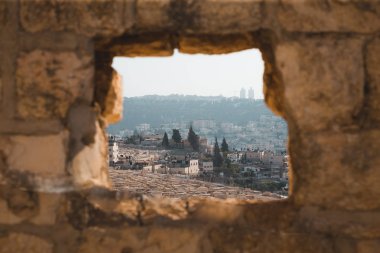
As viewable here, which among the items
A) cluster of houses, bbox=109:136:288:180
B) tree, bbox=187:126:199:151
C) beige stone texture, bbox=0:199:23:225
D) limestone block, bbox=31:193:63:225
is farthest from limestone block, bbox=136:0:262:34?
tree, bbox=187:126:199:151

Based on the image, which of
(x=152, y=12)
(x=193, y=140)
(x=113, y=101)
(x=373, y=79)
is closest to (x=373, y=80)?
(x=373, y=79)

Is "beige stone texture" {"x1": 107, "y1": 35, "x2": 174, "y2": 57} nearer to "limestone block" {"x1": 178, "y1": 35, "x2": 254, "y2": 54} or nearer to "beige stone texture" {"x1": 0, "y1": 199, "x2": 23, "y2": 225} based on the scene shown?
"limestone block" {"x1": 178, "y1": 35, "x2": 254, "y2": 54}

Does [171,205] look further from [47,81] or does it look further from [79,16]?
[79,16]

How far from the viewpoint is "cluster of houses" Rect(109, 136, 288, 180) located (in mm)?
29031

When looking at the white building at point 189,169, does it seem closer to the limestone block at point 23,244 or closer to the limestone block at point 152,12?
the limestone block at point 23,244

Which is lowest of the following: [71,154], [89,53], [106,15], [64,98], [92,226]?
[92,226]

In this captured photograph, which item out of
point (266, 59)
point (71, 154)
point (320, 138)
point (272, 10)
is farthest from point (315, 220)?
point (71, 154)

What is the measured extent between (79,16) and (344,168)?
118 cm

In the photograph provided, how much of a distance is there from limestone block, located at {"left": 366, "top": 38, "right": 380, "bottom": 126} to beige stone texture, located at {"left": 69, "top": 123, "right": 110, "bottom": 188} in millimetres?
1094

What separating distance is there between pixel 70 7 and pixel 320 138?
1090mm

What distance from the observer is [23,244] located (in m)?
1.92

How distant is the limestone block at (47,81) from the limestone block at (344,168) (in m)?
0.92

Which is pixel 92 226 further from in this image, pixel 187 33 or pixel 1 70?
pixel 187 33

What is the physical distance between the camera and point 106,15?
74.5 inches
